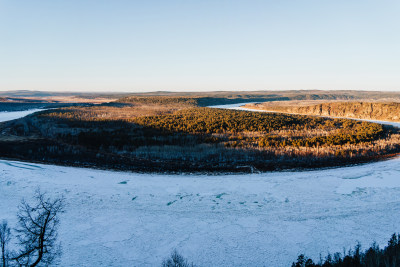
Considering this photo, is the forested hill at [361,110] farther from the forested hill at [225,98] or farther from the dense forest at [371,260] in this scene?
the dense forest at [371,260]

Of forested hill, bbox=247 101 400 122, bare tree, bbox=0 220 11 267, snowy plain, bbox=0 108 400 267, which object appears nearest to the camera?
bare tree, bbox=0 220 11 267

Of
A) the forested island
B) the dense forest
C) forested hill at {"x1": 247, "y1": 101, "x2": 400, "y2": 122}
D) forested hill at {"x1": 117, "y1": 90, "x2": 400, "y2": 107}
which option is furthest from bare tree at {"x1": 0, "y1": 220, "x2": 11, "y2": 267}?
forested hill at {"x1": 117, "y1": 90, "x2": 400, "y2": 107}

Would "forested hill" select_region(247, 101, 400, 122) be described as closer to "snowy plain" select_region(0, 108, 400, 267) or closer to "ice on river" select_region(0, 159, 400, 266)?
"snowy plain" select_region(0, 108, 400, 267)

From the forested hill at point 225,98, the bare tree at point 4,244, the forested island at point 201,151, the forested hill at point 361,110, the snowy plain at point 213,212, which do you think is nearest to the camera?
the bare tree at point 4,244

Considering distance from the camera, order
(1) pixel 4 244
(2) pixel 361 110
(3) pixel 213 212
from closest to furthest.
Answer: (1) pixel 4 244 < (3) pixel 213 212 < (2) pixel 361 110

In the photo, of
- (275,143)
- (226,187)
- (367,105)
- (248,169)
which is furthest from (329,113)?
(226,187)

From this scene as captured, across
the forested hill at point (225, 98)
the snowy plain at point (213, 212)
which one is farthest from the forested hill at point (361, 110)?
the forested hill at point (225, 98)

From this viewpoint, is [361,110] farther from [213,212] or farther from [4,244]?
[4,244]

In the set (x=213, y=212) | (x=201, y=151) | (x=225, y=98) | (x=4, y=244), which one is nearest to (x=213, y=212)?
(x=213, y=212)
